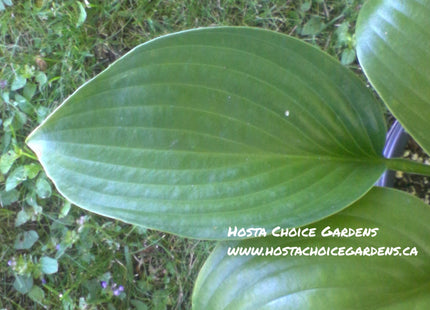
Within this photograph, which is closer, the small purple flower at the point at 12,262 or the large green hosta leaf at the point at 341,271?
the large green hosta leaf at the point at 341,271

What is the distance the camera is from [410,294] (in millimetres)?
593

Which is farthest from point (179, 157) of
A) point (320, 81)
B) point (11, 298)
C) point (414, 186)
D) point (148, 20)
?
point (11, 298)

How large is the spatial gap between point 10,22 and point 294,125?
2.64ft

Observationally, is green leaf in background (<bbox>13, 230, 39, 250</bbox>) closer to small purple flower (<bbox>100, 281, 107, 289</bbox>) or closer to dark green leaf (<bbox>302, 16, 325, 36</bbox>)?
small purple flower (<bbox>100, 281, 107, 289</bbox>)

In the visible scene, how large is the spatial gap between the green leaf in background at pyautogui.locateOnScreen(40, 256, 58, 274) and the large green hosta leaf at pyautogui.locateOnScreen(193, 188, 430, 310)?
0.53m

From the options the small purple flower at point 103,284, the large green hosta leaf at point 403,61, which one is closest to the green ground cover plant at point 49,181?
the small purple flower at point 103,284

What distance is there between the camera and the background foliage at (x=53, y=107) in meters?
1.04

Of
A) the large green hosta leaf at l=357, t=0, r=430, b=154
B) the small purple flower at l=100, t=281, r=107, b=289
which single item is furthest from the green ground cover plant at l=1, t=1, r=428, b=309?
the large green hosta leaf at l=357, t=0, r=430, b=154

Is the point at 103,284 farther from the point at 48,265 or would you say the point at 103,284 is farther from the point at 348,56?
the point at 348,56

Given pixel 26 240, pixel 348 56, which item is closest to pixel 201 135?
pixel 348 56

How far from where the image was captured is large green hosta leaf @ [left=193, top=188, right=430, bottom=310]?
573 millimetres

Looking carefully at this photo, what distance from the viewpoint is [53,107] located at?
42.0 inches

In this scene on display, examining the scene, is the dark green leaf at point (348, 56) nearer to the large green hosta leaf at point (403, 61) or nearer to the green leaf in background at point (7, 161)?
the large green hosta leaf at point (403, 61)

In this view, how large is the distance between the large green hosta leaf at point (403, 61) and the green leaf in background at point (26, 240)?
0.81m
